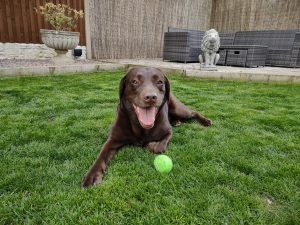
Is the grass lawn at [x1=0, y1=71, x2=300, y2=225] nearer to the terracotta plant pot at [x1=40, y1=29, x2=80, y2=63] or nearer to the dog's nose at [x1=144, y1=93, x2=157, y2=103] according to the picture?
the dog's nose at [x1=144, y1=93, x2=157, y2=103]

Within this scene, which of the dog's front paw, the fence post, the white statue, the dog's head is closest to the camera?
the dog's front paw

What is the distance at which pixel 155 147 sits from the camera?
195cm

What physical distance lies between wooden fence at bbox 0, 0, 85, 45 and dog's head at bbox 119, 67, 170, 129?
6.48 m

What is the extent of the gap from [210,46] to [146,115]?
159 inches

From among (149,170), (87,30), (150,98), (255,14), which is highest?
(255,14)

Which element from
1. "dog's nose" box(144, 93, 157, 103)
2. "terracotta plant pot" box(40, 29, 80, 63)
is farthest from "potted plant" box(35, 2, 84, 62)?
"dog's nose" box(144, 93, 157, 103)

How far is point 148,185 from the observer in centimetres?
147

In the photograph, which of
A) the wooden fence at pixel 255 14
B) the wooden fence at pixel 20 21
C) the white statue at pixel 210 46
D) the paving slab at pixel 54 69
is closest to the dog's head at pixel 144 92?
the white statue at pixel 210 46

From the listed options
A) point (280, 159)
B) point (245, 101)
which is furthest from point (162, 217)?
point (245, 101)

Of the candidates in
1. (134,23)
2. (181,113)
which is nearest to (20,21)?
(134,23)

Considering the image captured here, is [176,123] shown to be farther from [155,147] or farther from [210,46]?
[210,46]

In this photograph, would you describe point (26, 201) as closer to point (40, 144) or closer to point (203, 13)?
point (40, 144)

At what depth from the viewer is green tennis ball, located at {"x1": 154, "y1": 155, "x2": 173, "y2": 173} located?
165cm

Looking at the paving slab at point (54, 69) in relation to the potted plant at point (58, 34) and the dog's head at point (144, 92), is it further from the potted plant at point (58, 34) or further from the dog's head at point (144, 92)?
the dog's head at point (144, 92)
